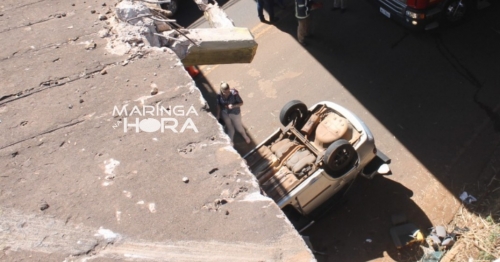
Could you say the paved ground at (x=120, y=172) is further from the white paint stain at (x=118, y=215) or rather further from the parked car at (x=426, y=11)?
the parked car at (x=426, y=11)

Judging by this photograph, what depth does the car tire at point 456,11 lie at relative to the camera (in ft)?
33.9

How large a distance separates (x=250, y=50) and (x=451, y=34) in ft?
26.2

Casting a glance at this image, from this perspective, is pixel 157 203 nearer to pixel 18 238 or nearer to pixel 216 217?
pixel 216 217

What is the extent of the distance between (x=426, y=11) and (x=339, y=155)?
4.75 meters

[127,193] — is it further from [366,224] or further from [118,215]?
[366,224]

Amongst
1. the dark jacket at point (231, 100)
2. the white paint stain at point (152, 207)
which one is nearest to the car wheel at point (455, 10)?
the dark jacket at point (231, 100)

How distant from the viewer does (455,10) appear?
34.4ft

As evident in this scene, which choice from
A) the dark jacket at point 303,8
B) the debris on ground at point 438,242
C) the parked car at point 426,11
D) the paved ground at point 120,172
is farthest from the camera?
the dark jacket at point 303,8

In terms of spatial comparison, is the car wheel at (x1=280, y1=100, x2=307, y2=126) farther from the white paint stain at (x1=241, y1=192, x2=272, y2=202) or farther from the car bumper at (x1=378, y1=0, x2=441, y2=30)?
the white paint stain at (x1=241, y1=192, x2=272, y2=202)

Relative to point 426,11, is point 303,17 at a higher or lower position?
lower

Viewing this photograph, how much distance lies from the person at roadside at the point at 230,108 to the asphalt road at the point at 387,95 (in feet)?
1.88

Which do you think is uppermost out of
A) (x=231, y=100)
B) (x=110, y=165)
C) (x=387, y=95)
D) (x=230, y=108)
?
(x=110, y=165)

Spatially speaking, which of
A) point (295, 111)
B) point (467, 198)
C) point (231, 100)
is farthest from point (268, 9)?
point (467, 198)

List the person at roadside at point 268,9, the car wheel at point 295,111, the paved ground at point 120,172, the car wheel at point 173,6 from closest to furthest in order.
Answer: the paved ground at point 120,172
the car wheel at point 295,111
the person at roadside at point 268,9
the car wheel at point 173,6
